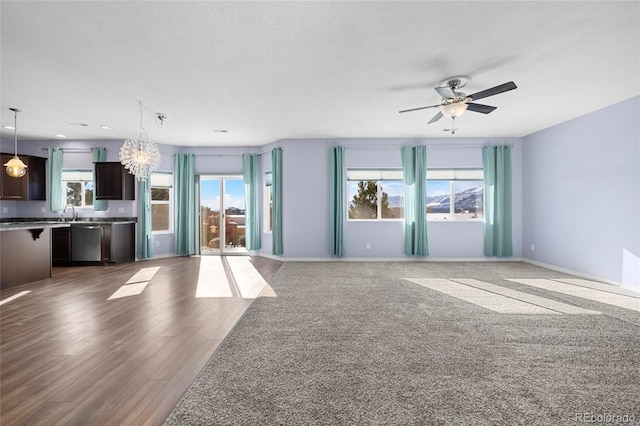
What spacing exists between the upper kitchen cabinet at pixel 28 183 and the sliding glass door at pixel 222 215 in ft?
11.5

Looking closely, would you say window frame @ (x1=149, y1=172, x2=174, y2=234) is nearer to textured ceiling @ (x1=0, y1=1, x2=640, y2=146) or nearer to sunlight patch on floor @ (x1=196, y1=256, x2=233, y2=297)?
sunlight patch on floor @ (x1=196, y1=256, x2=233, y2=297)

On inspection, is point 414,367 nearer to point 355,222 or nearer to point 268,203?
point 355,222

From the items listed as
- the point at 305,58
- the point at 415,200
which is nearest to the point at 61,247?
the point at 305,58

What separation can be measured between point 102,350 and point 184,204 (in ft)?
17.7

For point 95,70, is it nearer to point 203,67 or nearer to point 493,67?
point 203,67

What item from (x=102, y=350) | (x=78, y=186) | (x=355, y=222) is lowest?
(x=102, y=350)

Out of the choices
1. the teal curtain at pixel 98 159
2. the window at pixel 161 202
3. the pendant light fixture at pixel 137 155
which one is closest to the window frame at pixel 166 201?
the window at pixel 161 202

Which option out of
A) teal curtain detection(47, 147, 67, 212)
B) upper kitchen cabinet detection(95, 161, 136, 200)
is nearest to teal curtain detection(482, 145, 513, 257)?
upper kitchen cabinet detection(95, 161, 136, 200)

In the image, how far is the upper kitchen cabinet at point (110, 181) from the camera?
6.76 meters

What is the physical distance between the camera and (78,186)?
23.3 feet

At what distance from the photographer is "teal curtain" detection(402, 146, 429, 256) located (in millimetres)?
6645

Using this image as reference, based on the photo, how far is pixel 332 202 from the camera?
22.0 feet

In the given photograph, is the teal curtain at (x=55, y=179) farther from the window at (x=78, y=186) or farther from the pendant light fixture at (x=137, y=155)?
the pendant light fixture at (x=137, y=155)

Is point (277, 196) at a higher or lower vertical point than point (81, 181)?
lower
